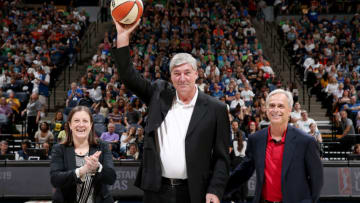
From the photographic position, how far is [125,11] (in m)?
3.48

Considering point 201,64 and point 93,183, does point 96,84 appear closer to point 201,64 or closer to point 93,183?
point 201,64

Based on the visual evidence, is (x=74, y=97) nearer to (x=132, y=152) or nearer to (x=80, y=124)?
(x=132, y=152)

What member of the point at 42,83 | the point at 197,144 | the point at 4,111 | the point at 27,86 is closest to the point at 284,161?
the point at 197,144

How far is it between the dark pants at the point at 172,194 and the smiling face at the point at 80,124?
0.82 m

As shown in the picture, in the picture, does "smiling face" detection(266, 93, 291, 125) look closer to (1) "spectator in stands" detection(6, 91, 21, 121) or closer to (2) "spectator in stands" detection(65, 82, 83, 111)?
(2) "spectator in stands" detection(65, 82, 83, 111)

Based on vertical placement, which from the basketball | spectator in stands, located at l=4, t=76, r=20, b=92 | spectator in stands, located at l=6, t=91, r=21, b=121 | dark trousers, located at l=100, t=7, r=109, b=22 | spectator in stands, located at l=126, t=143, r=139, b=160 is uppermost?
dark trousers, located at l=100, t=7, r=109, b=22

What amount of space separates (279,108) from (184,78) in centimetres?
74

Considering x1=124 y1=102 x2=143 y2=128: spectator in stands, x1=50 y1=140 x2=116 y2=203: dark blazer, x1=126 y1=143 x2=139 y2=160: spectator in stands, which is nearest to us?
x1=50 y1=140 x2=116 y2=203: dark blazer

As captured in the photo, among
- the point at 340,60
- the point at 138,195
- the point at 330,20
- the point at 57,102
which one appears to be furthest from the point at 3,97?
the point at 330,20

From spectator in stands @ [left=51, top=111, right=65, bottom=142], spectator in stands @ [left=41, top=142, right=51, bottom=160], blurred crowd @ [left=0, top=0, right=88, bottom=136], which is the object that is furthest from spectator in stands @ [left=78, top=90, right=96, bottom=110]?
spectator in stands @ [left=41, top=142, right=51, bottom=160]

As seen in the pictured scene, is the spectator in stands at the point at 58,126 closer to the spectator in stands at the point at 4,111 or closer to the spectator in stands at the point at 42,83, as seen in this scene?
the spectator in stands at the point at 4,111

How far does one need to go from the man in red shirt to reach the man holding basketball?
1.10 feet

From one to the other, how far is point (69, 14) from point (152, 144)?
706 inches

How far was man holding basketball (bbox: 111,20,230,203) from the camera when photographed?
315 cm
